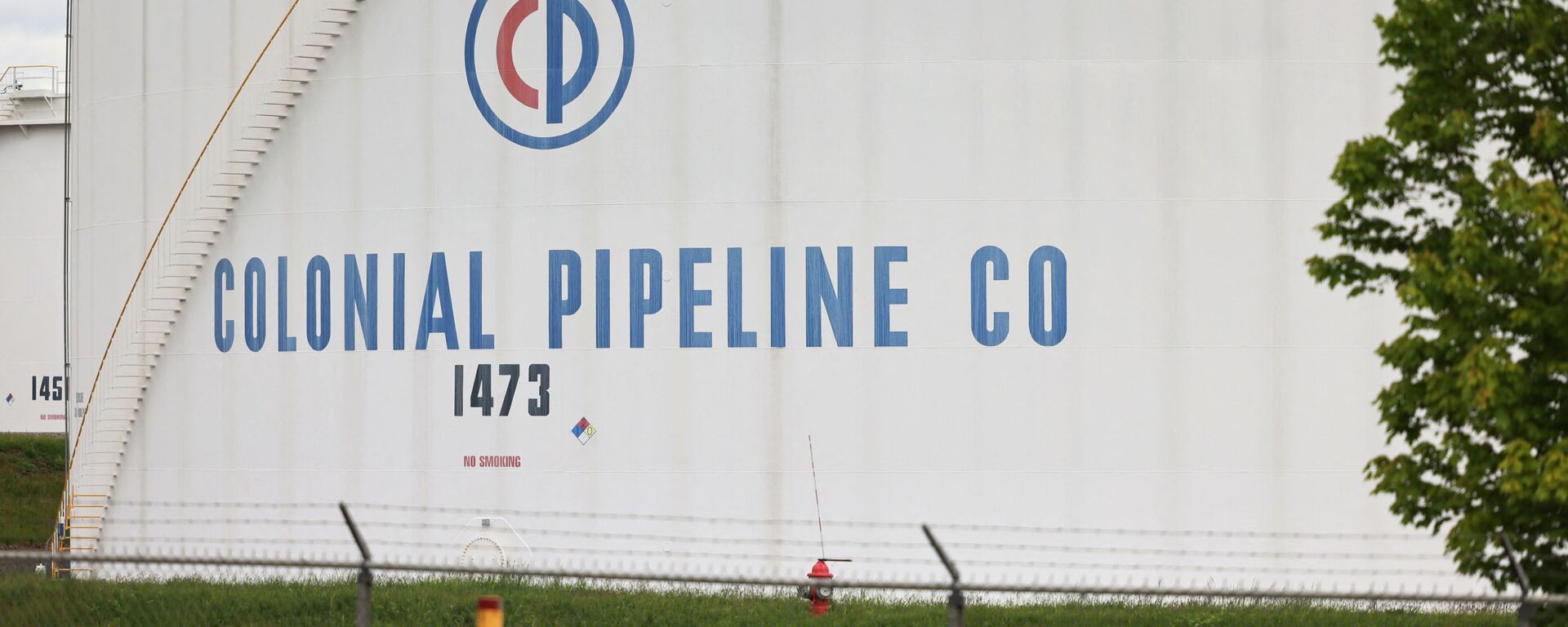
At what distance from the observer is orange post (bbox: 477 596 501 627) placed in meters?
9.41

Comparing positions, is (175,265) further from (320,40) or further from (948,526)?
(948,526)

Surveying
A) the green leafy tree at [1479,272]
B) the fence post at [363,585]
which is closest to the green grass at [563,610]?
the green leafy tree at [1479,272]

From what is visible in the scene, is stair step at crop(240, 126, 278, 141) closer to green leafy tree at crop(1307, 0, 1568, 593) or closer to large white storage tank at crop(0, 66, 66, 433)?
green leafy tree at crop(1307, 0, 1568, 593)

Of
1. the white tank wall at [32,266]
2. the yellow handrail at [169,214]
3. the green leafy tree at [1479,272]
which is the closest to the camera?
the green leafy tree at [1479,272]

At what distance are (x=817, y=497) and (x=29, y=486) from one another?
104ft

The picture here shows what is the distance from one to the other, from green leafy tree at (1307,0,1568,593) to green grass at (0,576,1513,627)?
11.9 feet

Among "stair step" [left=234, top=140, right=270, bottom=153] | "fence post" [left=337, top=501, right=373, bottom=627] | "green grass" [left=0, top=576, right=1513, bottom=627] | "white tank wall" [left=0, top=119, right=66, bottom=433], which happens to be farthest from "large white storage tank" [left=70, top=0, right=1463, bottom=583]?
"white tank wall" [left=0, top=119, right=66, bottom=433]

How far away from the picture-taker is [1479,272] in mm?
11836

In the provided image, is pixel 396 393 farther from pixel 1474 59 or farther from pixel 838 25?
pixel 1474 59

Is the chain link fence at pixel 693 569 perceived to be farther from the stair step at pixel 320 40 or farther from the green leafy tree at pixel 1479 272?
the stair step at pixel 320 40

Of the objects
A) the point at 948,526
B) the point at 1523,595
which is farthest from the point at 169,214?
the point at 1523,595

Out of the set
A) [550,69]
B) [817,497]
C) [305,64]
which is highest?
[305,64]

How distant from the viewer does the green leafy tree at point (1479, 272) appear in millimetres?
11258

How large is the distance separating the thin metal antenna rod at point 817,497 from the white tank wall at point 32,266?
124ft
